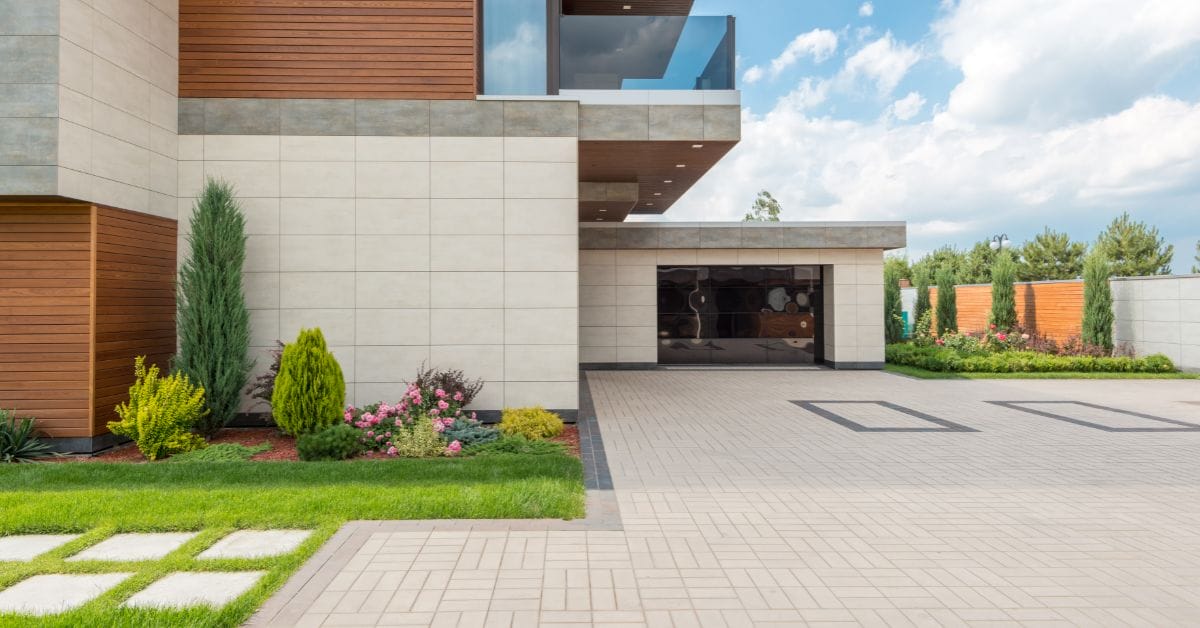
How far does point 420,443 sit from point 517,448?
1186mm

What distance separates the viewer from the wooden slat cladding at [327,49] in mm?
10109

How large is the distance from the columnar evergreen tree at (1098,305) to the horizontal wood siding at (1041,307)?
1.41ft

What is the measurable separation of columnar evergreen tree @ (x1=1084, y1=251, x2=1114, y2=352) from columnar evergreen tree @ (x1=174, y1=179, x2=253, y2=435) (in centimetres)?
2200

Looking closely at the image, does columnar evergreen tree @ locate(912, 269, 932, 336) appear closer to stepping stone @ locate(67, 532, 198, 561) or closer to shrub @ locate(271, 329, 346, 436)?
shrub @ locate(271, 329, 346, 436)

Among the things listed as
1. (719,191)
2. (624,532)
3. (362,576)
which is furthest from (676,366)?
(719,191)

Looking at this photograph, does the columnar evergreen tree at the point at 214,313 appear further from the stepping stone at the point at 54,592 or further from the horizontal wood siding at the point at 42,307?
the stepping stone at the point at 54,592

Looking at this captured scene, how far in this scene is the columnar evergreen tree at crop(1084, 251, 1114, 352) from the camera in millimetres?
19797

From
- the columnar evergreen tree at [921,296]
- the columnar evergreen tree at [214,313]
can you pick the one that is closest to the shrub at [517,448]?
the columnar evergreen tree at [214,313]

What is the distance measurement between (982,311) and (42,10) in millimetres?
27436

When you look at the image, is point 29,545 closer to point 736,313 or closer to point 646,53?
point 646,53

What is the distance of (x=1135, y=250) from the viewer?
4200cm

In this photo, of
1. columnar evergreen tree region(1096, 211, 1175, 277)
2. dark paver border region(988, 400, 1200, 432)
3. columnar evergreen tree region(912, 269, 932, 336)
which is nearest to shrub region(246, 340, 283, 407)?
dark paver border region(988, 400, 1200, 432)

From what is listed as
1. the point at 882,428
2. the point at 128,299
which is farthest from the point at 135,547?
the point at 882,428

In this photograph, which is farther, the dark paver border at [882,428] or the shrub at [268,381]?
the dark paver border at [882,428]
